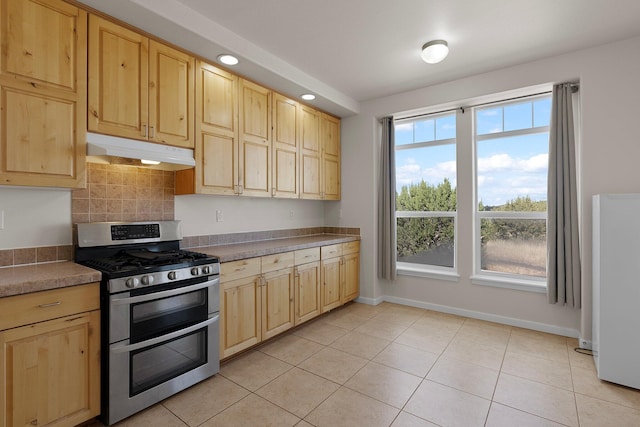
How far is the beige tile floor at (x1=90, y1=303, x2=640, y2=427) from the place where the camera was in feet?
6.43

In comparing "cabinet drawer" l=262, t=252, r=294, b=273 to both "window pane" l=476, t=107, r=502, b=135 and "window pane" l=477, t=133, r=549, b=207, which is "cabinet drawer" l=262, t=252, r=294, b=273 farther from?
"window pane" l=476, t=107, r=502, b=135

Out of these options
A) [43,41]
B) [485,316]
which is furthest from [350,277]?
[43,41]

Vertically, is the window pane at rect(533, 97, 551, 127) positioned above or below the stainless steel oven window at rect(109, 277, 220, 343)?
above

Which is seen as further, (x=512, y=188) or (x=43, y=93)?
(x=512, y=188)

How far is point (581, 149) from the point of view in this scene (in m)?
2.90

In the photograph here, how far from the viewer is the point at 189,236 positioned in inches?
117

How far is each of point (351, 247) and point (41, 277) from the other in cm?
309

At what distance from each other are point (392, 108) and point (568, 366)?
10.3ft

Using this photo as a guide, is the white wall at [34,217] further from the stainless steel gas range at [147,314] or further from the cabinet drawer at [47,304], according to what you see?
the cabinet drawer at [47,304]

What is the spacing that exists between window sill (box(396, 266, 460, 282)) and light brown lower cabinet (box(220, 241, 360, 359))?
716 millimetres

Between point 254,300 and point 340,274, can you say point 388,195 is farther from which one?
point 254,300

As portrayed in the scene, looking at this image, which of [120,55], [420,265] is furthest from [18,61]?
[420,265]

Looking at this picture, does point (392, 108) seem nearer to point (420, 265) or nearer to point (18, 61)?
point (420, 265)

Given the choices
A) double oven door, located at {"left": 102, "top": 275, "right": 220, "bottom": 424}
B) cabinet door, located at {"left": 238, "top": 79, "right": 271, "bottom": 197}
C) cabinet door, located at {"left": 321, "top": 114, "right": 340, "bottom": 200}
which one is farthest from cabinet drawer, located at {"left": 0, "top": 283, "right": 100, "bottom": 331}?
cabinet door, located at {"left": 321, "top": 114, "right": 340, "bottom": 200}
